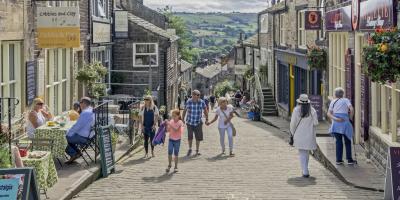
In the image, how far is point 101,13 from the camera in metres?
25.1

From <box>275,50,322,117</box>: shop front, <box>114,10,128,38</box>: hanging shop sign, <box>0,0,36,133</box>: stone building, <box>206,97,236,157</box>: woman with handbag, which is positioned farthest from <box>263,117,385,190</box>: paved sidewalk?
<box>114,10,128,38</box>: hanging shop sign

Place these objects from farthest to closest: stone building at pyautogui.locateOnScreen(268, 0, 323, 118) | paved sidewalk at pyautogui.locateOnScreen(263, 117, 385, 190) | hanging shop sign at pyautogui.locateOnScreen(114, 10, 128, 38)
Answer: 1. hanging shop sign at pyautogui.locateOnScreen(114, 10, 128, 38)
2. stone building at pyautogui.locateOnScreen(268, 0, 323, 118)
3. paved sidewalk at pyautogui.locateOnScreen(263, 117, 385, 190)

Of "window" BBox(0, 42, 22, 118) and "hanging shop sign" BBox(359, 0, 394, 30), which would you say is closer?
"hanging shop sign" BBox(359, 0, 394, 30)

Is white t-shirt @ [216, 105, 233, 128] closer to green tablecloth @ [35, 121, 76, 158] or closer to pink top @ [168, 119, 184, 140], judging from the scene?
pink top @ [168, 119, 184, 140]

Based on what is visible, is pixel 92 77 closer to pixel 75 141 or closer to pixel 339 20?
pixel 339 20

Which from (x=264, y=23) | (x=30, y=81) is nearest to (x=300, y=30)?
(x=264, y=23)

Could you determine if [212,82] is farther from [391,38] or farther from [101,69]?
[391,38]

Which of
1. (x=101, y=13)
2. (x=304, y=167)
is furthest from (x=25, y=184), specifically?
(x=101, y=13)

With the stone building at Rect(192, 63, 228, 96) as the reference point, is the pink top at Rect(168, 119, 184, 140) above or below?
below

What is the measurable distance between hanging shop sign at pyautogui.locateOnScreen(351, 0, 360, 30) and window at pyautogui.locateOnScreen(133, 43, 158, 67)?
56.1 feet

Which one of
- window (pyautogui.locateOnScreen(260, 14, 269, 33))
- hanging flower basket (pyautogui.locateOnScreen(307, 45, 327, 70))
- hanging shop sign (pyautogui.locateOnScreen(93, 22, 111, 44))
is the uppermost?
window (pyautogui.locateOnScreen(260, 14, 269, 33))

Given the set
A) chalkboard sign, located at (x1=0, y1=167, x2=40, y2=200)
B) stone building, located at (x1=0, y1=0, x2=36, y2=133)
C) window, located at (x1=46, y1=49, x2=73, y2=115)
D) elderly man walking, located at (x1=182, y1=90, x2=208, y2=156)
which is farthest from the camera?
window, located at (x1=46, y1=49, x2=73, y2=115)

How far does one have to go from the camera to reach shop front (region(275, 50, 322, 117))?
25.2 m

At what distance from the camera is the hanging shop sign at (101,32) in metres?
23.5
